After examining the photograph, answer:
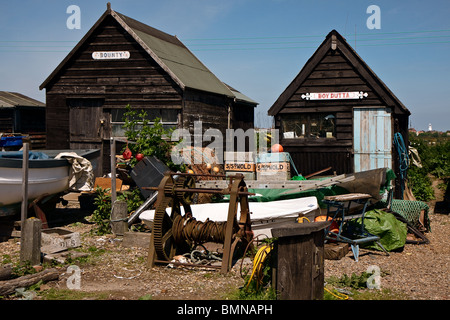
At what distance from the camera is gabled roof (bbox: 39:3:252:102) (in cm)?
1821

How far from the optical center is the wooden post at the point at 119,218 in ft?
36.3

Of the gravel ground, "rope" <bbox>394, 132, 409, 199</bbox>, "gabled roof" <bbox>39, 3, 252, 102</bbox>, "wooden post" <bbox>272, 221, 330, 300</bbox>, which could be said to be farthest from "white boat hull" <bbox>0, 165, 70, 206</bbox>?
"rope" <bbox>394, 132, 409, 199</bbox>

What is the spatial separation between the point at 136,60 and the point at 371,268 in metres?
13.0

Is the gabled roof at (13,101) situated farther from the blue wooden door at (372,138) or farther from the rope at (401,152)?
the rope at (401,152)

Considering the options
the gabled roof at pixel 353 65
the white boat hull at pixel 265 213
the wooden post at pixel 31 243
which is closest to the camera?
the wooden post at pixel 31 243

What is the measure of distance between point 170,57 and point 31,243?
13049 mm

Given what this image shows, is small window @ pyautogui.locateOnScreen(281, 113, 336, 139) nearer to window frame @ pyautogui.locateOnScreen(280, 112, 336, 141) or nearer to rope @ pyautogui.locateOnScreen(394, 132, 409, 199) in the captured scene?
window frame @ pyautogui.locateOnScreen(280, 112, 336, 141)

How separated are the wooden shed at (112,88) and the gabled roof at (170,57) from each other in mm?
39

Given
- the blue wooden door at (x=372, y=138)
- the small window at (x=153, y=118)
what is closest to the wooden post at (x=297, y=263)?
the blue wooden door at (x=372, y=138)

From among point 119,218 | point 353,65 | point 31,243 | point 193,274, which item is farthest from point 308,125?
point 31,243

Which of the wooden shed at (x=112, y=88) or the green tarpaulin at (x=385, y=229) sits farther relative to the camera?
the wooden shed at (x=112, y=88)

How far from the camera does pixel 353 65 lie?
15844 millimetres

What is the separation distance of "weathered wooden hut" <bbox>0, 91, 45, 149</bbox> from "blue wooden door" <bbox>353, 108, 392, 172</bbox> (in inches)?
683

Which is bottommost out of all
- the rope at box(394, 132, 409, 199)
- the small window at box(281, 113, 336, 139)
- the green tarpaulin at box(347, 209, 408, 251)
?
the green tarpaulin at box(347, 209, 408, 251)
